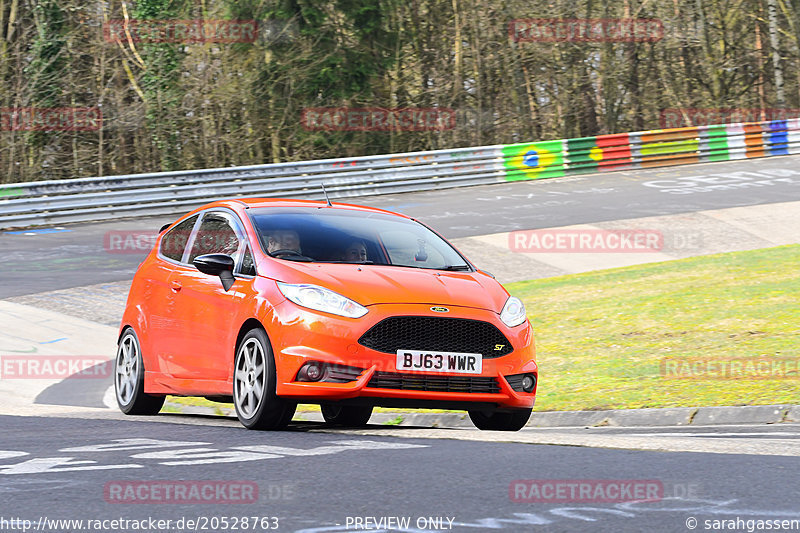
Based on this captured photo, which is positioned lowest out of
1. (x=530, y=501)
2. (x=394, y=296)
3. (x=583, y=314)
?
(x=583, y=314)

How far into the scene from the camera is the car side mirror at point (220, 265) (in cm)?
838

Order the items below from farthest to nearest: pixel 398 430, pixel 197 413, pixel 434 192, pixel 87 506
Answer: pixel 434 192
pixel 197 413
pixel 398 430
pixel 87 506

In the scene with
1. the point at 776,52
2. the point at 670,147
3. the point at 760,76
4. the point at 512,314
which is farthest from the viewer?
the point at 760,76

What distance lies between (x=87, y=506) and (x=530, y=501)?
1.90m

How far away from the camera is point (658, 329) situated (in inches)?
520

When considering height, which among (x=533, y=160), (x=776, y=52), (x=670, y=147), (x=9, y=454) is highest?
(x=776, y=52)

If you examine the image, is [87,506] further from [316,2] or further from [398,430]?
[316,2]

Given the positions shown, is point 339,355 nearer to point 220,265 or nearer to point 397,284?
point 397,284

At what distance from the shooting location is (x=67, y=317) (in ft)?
55.2

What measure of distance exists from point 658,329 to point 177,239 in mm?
5966

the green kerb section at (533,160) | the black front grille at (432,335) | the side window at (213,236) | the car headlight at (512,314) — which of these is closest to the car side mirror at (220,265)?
the side window at (213,236)

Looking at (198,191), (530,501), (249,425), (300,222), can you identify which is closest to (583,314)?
(300,222)

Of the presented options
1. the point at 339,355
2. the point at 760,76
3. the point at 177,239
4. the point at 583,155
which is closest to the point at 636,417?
the point at 339,355

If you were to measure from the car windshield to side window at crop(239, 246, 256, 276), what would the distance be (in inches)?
5.3
